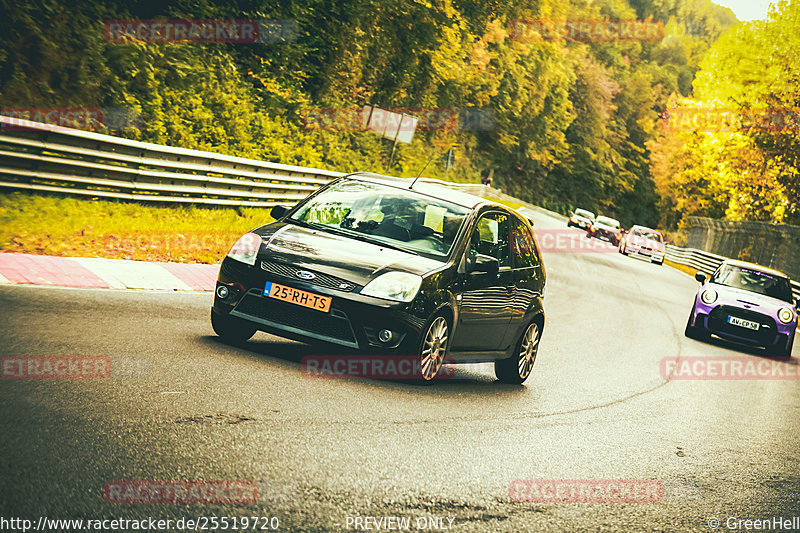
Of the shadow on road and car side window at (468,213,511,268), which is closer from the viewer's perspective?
the shadow on road

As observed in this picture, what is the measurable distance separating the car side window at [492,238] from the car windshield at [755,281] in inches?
395

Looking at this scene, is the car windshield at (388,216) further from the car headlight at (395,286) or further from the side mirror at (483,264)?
the car headlight at (395,286)

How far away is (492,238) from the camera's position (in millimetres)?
9062

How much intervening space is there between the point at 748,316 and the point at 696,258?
32223 millimetres

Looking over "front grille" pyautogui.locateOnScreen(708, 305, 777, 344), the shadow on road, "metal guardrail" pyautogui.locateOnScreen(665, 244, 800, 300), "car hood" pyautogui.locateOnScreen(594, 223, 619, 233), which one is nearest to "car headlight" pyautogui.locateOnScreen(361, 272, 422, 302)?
the shadow on road

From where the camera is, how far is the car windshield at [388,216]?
8.34m

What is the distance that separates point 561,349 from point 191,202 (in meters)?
8.31

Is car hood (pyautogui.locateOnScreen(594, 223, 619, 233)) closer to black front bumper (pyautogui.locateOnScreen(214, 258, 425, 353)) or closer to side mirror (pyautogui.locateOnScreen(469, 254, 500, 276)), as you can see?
side mirror (pyautogui.locateOnScreen(469, 254, 500, 276))

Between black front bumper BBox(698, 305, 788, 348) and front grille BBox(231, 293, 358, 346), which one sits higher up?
front grille BBox(231, 293, 358, 346)

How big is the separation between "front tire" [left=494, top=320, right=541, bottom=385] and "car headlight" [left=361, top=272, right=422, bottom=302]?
7.44ft

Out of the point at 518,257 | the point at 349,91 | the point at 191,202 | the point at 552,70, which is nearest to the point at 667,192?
the point at 552,70

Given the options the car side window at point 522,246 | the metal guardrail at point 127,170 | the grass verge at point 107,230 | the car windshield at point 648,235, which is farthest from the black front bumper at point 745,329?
the car windshield at point 648,235

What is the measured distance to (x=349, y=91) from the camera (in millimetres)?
32094

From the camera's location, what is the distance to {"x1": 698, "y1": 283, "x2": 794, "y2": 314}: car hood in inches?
664
